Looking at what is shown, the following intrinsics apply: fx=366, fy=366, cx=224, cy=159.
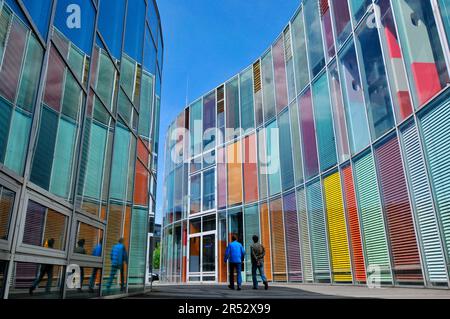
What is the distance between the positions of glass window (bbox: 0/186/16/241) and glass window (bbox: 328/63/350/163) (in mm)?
9451

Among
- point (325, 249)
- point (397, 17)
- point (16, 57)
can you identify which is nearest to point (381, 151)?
point (397, 17)

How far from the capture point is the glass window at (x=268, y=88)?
16.5 metres

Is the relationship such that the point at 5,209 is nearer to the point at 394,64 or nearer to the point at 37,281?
the point at 37,281

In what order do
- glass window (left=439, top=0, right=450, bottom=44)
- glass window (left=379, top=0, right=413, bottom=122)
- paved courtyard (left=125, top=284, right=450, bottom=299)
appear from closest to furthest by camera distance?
paved courtyard (left=125, top=284, right=450, bottom=299) → glass window (left=439, top=0, right=450, bottom=44) → glass window (left=379, top=0, right=413, bottom=122)

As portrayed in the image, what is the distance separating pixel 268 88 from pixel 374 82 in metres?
7.54

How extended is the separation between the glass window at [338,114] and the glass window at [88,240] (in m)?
7.74

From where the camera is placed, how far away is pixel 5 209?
10.2 feet

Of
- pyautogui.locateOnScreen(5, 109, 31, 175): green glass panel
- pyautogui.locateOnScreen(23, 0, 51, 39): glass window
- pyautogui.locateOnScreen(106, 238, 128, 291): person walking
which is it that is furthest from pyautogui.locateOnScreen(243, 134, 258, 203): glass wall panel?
pyautogui.locateOnScreen(5, 109, 31, 175): green glass panel

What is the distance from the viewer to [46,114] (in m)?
3.78

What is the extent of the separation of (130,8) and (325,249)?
29.6 feet

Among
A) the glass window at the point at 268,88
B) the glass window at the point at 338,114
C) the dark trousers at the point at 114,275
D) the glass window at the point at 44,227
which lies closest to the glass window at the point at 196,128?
the glass window at the point at 268,88

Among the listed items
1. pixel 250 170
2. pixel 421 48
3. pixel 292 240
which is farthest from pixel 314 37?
pixel 292 240

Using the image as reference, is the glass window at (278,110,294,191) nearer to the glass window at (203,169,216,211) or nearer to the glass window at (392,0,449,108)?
the glass window at (203,169,216,211)

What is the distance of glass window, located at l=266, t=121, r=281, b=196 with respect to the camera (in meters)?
15.5
